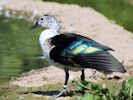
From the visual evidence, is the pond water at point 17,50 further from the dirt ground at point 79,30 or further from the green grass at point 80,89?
the green grass at point 80,89

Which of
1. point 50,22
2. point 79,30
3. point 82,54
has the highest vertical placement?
point 50,22

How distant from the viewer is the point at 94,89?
28.6 ft

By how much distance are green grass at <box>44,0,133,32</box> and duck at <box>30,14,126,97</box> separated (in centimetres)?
958

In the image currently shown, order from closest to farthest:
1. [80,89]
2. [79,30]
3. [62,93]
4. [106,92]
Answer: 1. [106,92]
2. [80,89]
3. [62,93]
4. [79,30]

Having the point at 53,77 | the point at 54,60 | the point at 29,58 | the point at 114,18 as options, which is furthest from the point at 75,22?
the point at 54,60

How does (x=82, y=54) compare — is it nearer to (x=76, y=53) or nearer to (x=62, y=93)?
(x=76, y=53)

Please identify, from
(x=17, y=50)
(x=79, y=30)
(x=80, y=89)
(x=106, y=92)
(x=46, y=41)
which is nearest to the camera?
(x=106, y=92)

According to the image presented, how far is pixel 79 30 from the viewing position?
1747 centimetres

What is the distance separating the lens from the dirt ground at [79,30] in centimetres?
1119

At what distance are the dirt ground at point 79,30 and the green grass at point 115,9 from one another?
102cm

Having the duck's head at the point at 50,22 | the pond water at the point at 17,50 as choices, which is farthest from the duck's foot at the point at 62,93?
the pond water at the point at 17,50

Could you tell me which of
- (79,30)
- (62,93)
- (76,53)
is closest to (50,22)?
(76,53)

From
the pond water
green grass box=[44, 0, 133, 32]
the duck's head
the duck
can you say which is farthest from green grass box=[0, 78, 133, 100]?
A: green grass box=[44, 0, 133, 32]

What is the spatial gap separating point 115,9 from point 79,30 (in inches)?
248
